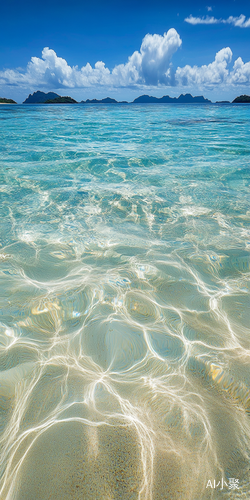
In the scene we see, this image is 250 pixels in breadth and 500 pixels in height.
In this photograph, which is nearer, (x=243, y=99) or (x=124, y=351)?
(x=124, y=351)

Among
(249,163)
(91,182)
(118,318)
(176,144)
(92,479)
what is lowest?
(92,479)

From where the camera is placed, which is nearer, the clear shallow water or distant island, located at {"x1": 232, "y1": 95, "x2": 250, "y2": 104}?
the clear shallow water

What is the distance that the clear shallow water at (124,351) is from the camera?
1.61 meters

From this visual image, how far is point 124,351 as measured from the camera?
2.46 metres

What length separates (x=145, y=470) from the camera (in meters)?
1.60

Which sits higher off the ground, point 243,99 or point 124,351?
point 243,99

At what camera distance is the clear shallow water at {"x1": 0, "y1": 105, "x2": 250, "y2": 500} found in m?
1.61

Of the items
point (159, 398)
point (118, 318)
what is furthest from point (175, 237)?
point (159, 398)

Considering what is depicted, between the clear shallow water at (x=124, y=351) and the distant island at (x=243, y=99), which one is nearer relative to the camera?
the clear shallow water at (x=124, y=351)

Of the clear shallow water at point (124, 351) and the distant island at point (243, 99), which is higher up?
the distant island at point (243, 99)

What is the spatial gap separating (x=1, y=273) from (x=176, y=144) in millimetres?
13318

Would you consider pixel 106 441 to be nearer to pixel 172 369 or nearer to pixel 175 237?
pixel 172 369

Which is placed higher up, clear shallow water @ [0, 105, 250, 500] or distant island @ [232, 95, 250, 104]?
distant island @ [232, 95, 250, 104]

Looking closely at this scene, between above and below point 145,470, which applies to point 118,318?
above
